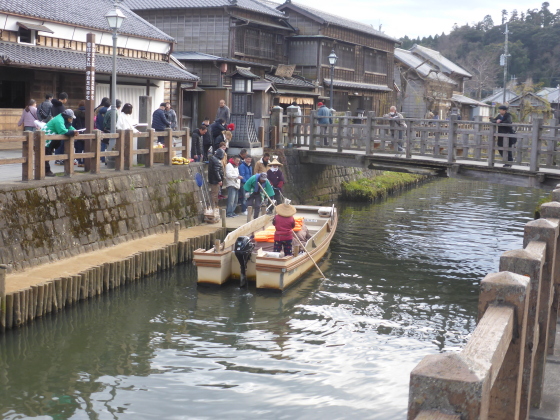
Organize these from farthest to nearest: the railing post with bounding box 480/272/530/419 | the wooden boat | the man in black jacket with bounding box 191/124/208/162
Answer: the man in black jacket with bounding box 191/124/208/162
the wooden boat
the railing post with bounding box 480/272/530/419

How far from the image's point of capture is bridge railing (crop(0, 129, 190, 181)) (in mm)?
12828

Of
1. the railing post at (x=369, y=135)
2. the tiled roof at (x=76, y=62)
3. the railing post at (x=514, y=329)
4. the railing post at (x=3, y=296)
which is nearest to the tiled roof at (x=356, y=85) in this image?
the tiled roof at (x=76, y=62)

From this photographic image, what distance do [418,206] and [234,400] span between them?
66.6 ft

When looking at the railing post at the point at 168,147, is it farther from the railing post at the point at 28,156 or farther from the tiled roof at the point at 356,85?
the tiled roof at the point at 356,85

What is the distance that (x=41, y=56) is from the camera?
1869cm

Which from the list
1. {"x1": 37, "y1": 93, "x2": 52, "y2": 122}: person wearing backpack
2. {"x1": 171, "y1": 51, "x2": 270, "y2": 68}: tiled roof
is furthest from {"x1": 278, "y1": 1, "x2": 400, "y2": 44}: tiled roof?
{"x1": 37, "y1": 93, "x2": 52, "y2": 122}: person wearing backpack

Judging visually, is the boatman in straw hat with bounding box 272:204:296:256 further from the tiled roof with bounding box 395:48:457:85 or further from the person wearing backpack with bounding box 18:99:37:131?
the tiled roof with bounding box 395:48:457:85

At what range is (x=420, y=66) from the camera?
51000 mm

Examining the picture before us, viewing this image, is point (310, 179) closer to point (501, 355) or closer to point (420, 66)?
point (501, 355)

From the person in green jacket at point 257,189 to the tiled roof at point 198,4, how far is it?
14.3m

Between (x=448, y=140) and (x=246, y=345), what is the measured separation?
10.8 meters

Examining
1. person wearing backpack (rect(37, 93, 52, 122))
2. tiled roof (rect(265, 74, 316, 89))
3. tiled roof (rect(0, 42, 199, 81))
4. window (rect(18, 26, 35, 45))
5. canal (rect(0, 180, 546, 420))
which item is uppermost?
tiled roof (rect(265, 74, 316, 89))

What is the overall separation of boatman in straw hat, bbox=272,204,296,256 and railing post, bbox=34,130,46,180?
187 inches

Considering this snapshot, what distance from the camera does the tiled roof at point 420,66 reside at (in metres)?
49.3
